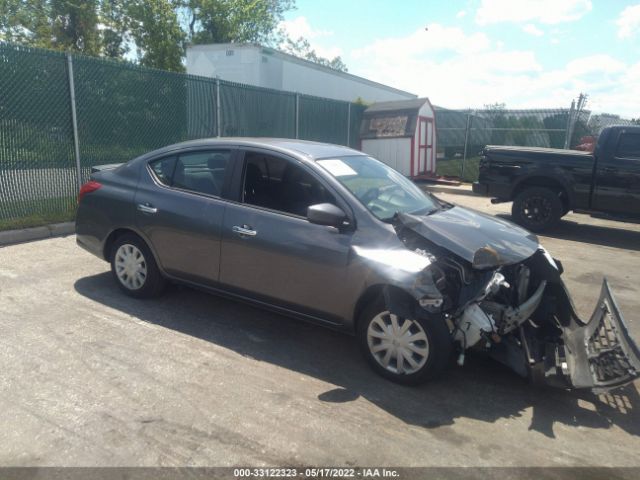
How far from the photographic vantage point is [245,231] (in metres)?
4.19

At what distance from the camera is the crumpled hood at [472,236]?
11.8 ft

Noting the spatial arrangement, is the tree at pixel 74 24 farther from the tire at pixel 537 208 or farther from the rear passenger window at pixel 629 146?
the rear passenger window at pixel 629 146

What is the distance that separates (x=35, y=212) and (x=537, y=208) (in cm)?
855

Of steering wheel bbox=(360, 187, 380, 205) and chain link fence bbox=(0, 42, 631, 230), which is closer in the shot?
steering wheel bbox=(360, 187, 380, 205)

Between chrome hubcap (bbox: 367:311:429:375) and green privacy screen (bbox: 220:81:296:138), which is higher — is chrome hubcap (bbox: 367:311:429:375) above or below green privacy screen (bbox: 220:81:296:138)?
below

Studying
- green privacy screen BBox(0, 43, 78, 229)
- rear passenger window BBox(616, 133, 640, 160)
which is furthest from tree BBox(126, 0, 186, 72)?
rear passenger window BBox(616, 133, 640, 160)

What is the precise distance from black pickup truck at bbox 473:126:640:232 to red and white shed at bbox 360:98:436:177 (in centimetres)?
622

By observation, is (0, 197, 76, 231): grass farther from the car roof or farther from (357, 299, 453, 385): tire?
(357, 299, 453, 385): tire

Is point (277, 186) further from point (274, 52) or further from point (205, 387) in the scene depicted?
point (274, 52)

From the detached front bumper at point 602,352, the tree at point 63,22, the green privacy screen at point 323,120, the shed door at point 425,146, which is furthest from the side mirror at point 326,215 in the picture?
the tree at point 63,22

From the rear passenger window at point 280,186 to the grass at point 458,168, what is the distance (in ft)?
46.5

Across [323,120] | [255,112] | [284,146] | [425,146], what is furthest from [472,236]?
[425,146]

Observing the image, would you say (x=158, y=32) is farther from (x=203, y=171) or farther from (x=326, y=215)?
(x=326, y=215)

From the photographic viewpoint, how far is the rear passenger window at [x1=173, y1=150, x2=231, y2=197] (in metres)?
4.50
